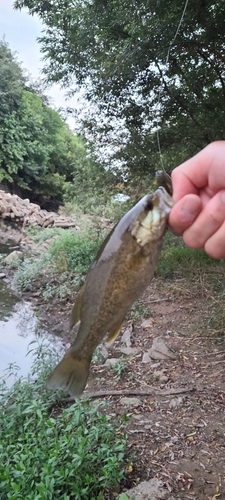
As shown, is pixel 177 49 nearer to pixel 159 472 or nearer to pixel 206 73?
pixel 206 73

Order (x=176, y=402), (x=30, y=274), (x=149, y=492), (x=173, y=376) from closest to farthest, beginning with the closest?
(x=149, y=492) < (x=176, y=402) < (x=173, y=376) < (x=30, y=274)

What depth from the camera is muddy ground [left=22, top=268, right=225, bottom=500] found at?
11.8 ft

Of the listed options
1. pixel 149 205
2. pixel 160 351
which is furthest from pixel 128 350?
pixel 149 205

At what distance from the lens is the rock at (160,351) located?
5.68m

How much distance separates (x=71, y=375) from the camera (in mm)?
1904

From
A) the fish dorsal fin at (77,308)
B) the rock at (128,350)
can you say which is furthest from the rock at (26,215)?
the fish dorsal fin at (77,308)

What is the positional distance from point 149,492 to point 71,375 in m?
1.97

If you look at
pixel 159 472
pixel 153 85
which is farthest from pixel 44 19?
pixel 159 472

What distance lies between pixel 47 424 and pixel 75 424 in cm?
28

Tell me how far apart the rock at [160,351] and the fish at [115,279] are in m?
3.97

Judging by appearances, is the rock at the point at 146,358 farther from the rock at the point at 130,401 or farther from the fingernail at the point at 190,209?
the fingernail at the point at 190,209

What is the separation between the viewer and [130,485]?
3447 mm

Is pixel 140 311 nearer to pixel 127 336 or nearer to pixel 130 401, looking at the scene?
pixel 127 336

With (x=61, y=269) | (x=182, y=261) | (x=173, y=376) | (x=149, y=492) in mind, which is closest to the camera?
(x=149, y=492)
